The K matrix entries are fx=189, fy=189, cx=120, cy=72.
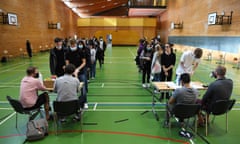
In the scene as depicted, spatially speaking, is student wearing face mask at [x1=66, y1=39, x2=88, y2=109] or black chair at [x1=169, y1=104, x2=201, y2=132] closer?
black chair at [x1=169, y1=104, x2=201, y2=132]

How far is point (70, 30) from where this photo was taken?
31.9 m

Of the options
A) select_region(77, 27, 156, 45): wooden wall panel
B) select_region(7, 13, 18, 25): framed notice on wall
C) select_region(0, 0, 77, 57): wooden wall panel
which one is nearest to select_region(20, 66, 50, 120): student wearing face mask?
select_region(0, 0, 77, 57): wooden wall panel

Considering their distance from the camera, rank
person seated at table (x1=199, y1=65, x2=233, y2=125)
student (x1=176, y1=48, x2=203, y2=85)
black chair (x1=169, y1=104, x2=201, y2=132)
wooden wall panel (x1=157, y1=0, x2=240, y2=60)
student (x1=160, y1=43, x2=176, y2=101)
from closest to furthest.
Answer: black chair (x1=169, y1=104, x2=201, y2=132)
person seated at table (x1=199, y1=65, x2=233, y2=125)
student (x1=176, y1=48, x2=203, y2=85)
student (x1=160, y1=43, x2=176, y2=101)
wooden wall panel (x1=157, y1=0, x2=240, y2=60)

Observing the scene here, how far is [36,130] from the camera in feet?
12.6

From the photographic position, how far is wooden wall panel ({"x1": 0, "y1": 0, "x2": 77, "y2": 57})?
48.7 ft

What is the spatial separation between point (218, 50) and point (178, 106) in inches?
534

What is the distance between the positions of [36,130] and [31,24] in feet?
57.2

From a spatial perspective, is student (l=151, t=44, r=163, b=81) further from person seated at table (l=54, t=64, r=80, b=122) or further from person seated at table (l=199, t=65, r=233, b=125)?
person seated at table (l=54, t=64, r=80, b=122)

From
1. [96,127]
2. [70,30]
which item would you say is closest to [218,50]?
[96,127]

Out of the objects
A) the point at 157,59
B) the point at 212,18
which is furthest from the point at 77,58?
the point at 212,18

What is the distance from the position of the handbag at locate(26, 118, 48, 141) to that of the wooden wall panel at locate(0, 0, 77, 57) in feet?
41.8

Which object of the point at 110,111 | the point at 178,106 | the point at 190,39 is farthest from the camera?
the point at 190,39

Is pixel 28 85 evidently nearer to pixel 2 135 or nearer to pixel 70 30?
pixel 2 135

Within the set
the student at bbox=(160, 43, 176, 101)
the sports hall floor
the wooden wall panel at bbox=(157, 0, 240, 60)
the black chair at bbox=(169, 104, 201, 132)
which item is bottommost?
Answer: the sports hall floor
